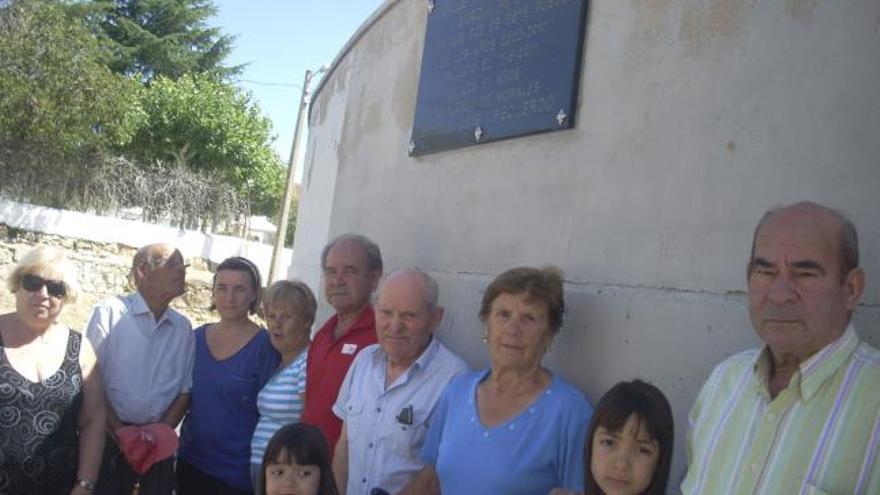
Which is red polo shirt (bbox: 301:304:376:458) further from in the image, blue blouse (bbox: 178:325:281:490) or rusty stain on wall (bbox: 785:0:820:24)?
rusty stain on wall (bbox: 785:0:820:24)

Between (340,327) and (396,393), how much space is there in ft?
2.29

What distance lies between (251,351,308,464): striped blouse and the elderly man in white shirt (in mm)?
442

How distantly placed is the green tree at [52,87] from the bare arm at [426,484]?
15825 millimetres

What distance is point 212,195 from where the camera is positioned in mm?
18953

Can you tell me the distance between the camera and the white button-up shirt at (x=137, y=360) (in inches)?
139

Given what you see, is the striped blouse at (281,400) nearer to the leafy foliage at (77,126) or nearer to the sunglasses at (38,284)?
the sunglasses at (38,284)

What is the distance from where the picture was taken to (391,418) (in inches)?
114

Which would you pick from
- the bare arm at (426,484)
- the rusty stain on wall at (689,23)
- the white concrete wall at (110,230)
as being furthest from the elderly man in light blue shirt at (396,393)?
the white concrete wall at (110,230)

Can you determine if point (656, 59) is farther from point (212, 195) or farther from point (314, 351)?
Answer: point (212, 195)

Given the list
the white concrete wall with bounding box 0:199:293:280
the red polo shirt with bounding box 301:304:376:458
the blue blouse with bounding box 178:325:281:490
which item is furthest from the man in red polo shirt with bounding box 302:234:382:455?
the white concrete wall with bounding box 0:199:293:280

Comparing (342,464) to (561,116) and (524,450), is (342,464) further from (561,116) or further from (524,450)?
(561,116)

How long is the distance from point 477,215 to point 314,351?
96 centimetres

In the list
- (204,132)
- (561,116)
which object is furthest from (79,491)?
(204,132)

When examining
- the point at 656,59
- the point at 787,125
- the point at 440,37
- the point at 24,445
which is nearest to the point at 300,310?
the point at 24,445
